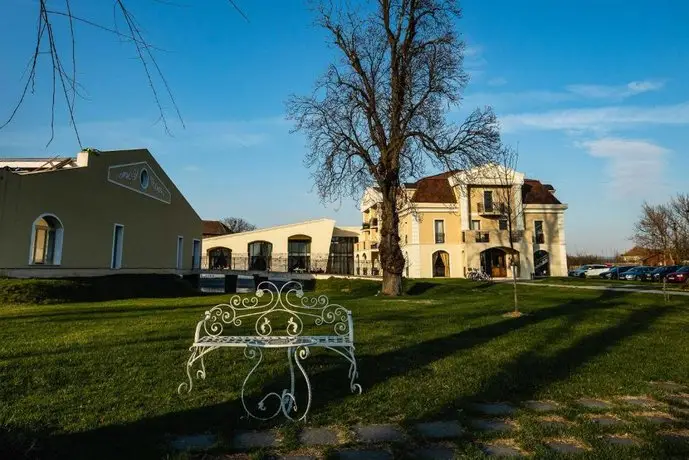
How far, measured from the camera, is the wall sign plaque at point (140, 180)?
23.0 meters

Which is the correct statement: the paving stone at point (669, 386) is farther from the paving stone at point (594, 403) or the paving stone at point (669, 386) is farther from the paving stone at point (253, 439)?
the paving stone at point (253, 439)

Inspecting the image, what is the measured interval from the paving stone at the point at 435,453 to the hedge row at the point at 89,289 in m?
15.3

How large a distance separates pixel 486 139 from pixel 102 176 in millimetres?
17641

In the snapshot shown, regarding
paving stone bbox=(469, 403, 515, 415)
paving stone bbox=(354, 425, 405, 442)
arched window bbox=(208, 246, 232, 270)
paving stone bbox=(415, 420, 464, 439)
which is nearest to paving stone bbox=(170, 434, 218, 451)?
paving stone bbox=(354, 425, 405, 442)

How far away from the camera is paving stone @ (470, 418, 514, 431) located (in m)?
3.50

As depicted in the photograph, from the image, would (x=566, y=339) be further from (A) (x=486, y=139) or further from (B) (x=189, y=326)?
(A) (x=486, y=139)

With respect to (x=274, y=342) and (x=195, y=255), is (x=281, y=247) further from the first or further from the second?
(x=274, y=342)

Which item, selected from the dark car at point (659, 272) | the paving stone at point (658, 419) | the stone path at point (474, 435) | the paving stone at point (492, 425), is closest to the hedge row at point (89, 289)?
the stone path at point (474, 435)

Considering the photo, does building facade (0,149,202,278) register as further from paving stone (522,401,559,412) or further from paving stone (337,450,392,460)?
paving stone (522,401,559,412)

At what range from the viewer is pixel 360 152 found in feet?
61.6

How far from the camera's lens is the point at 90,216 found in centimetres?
2064

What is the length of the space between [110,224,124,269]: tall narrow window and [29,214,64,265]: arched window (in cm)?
407

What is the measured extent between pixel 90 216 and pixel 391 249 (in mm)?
13789

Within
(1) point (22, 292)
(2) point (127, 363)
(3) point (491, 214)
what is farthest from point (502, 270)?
(2) point (127, 363)
